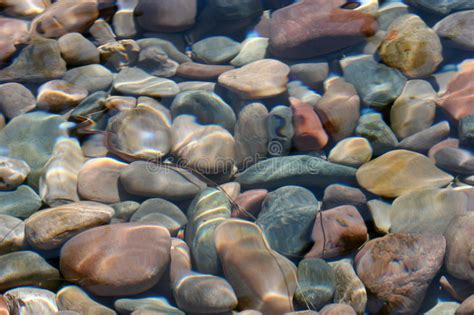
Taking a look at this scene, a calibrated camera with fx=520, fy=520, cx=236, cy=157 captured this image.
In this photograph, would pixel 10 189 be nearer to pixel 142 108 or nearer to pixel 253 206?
pixel 142 108

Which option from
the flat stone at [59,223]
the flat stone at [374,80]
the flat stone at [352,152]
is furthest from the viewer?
the flat stone at [374,80]

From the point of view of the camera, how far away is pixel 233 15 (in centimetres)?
383

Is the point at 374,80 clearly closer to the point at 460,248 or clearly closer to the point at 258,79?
the point at 258,79

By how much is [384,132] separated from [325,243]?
86 cm

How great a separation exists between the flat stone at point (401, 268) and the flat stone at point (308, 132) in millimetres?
761

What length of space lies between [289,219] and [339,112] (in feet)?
2.76

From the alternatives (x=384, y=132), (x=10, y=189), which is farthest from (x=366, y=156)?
(x=10, y=189)

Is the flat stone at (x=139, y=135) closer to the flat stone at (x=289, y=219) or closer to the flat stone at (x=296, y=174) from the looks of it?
the flat stone at (x=296, y=174)

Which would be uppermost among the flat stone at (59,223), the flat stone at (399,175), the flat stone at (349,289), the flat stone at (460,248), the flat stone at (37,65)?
the flat stone at (37,65)

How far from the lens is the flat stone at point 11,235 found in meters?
2.65

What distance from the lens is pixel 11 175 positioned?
297 centimetres

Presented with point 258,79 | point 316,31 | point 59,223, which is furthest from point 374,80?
point 59,223

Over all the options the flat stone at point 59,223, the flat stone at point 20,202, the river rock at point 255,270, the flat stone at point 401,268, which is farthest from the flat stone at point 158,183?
the flat stone at point 401,268

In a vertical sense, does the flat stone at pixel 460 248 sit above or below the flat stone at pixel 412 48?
below
